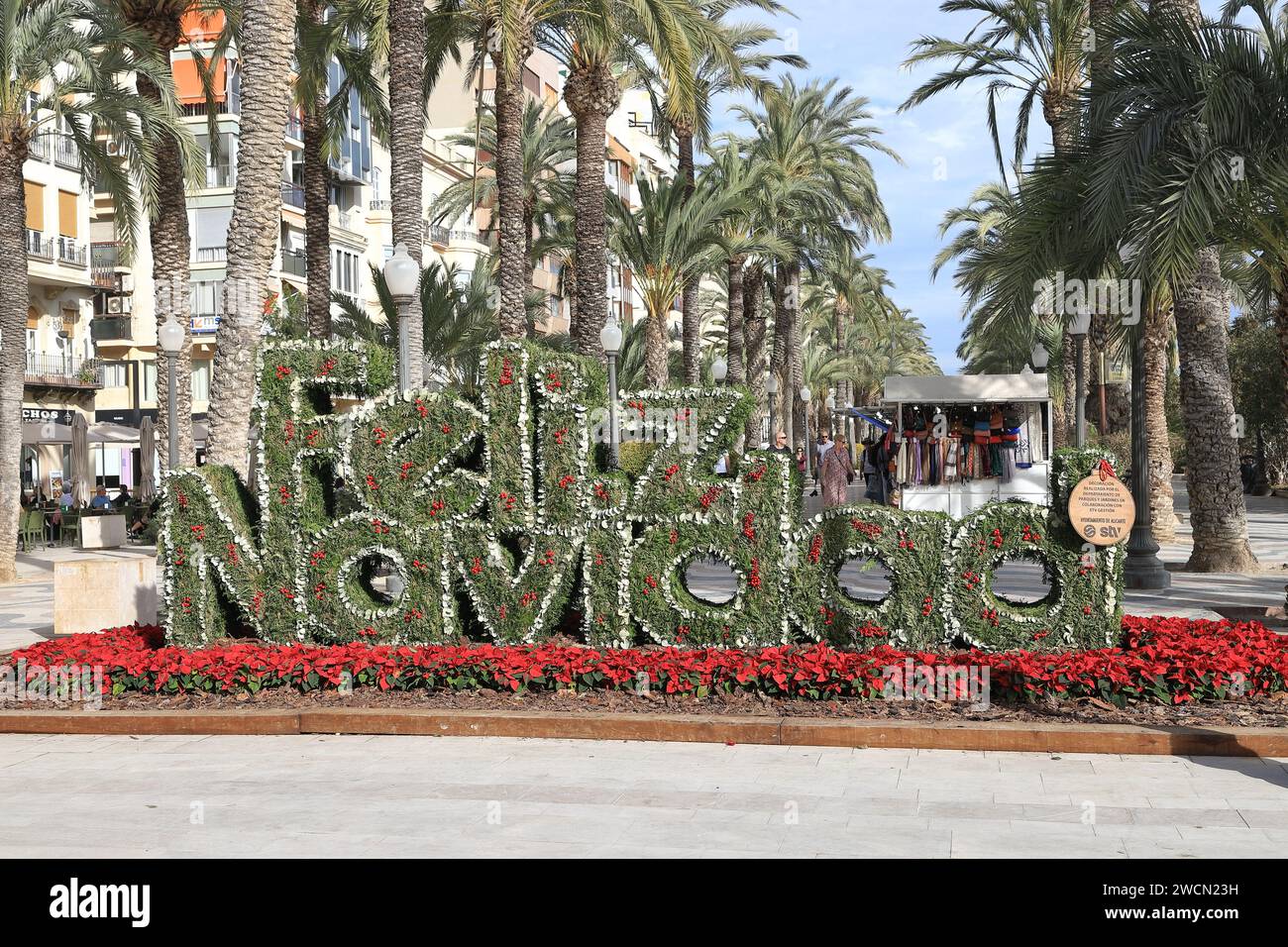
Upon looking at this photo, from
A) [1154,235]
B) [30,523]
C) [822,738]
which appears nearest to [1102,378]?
[1154,235]

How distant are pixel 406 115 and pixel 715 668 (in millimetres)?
10467

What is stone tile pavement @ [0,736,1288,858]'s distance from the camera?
222 inches

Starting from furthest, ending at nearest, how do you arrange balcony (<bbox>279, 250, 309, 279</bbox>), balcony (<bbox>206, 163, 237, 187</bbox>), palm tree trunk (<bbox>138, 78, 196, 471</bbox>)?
balcony (<bbox>279, 250, 309, 279</bbox>) → balcony (<bbox>206, 163, 237, 187</bbox>) → palm tree trunk (<bbox>138, 78, 196, 471</bbox>)

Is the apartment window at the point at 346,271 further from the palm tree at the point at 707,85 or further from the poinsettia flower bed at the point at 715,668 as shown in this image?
the poinsettia flower bed at the point at 715,668

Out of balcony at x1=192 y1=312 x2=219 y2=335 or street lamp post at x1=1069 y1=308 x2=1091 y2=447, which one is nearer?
street lamp post at x1=1069 y1=308 x2=1091 y2=447

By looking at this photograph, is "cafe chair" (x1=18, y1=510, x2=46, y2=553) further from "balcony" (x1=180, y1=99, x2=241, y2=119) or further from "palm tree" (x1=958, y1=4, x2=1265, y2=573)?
"balcony" (x1=180, y1=99, x2=241, y2=119)

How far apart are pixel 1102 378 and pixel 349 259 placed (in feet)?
94.4

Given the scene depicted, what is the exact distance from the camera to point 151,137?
62.7 ft

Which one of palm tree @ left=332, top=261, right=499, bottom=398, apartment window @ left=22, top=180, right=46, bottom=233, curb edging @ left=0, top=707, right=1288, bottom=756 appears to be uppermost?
apartment window @ left=22, top=180, right=46, bottom=233

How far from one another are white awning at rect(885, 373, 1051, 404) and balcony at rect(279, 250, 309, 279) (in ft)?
88.5

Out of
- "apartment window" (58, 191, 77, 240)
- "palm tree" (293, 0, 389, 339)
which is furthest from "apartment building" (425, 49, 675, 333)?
"palm tree" (293, 0, 389, 339)

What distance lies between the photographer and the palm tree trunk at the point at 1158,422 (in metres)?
19.5

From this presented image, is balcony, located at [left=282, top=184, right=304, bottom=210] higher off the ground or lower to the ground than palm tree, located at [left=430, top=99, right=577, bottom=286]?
higher

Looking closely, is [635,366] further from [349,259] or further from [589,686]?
[589,686]
